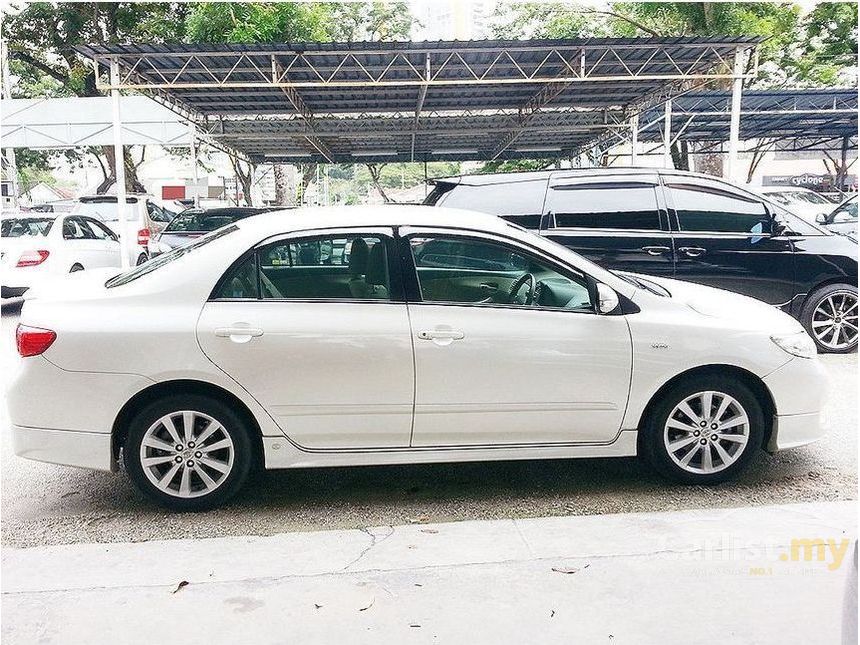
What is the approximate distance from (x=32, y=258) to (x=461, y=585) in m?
9.99

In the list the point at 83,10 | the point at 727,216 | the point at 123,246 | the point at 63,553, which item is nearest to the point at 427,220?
the point at 63,553

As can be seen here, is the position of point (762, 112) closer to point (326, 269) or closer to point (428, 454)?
point (326, 269)

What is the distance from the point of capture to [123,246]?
12250mm

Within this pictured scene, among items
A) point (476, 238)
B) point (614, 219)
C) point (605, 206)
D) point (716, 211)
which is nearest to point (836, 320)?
point (716, 211)

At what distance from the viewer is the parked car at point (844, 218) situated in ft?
49.6

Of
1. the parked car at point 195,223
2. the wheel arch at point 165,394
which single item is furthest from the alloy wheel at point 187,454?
the parked car at point 195,223

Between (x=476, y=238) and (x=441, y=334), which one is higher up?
(x=476, y=238)

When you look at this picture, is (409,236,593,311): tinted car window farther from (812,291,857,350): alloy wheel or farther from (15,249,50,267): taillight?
(15,249,50,267): taillight

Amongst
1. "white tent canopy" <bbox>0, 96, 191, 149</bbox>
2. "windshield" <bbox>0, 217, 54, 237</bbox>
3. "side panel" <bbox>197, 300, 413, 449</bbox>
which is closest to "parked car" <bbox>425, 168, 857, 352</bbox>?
"side panel" <bbox>197, 300, 413, 449</bbox>

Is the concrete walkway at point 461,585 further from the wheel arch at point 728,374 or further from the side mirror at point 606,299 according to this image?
the side mirror at point 606,299

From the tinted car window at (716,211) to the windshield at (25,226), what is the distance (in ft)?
29.1

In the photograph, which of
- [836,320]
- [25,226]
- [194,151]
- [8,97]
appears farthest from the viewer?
[8,97]

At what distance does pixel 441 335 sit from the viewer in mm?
4160

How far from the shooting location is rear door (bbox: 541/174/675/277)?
25.5 ft
